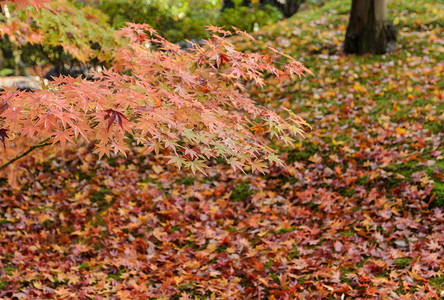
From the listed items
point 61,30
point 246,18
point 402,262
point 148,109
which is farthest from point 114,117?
point 246,18

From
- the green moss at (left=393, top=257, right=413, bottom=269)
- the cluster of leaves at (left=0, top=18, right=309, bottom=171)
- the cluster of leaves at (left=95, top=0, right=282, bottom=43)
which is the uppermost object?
the cluster of leaves at (left=95, top=0, right=282, bottom=43)

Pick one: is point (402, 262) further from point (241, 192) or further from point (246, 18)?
point (246, 18)

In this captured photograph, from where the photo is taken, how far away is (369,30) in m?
8.30

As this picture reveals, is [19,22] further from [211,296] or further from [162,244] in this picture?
[211,296]

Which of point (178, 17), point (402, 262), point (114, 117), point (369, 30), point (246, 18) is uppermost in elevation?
point (369, 30)

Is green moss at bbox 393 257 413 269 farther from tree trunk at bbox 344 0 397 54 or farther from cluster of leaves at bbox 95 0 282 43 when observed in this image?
cluster of leaves at bbox 95 0 282 43

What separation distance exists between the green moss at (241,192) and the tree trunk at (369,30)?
4.88 metres

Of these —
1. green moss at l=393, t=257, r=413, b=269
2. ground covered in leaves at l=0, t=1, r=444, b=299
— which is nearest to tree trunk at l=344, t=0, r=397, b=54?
ground covered in leaves at l=0, t=1, r=444, b=299

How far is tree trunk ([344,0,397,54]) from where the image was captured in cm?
802

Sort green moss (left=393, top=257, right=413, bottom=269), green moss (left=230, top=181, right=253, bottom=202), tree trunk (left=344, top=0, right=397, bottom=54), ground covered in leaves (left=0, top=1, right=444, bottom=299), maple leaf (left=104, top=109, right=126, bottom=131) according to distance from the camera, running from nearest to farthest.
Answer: maple leaf (left=104, top=109, right=126, bottom=131) → green moss (left=393, top=257, right=413, bottom=269) → ground covered in leaves (left=0, top=1, right=444, bottom=299) → green moss (left=230, top=181, right=253, bottom=202) → tree trunk (left=344, top=0, right=397, bottom=54)

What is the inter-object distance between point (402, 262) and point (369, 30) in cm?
611

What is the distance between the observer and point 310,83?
321 inches

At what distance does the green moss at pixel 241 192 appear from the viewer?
18.2 ft

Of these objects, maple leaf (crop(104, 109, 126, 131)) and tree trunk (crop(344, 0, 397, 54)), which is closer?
maple leaf (crop(104, 109, 126, 131))
